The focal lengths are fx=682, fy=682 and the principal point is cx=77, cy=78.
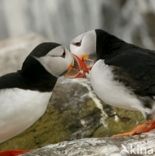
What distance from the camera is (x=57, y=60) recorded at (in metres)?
4.48

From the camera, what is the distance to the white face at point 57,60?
4477mm

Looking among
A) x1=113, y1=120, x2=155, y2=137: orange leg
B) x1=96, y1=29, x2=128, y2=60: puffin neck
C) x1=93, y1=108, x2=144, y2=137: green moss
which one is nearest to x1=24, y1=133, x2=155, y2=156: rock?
x1=113, y1=120, x2=155, y2=137: orange leg

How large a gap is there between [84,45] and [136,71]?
48 centimetres

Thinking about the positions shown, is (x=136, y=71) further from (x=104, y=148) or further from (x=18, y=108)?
(x=18, y=108)

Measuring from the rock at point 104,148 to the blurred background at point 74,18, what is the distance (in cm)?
758

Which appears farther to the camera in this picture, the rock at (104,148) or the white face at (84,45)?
the white face at (84,45)

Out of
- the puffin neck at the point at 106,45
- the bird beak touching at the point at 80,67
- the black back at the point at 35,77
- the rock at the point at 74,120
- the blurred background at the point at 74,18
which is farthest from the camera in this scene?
the blurred background at the point at 74,18

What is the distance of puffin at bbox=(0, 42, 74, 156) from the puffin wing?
1.06ft

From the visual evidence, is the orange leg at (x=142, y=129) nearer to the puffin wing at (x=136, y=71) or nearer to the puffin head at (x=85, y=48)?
the puffin wing at (x=136, y=71)

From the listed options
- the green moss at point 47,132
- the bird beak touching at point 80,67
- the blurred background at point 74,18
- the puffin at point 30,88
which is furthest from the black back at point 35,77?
the blurred background at point 74,18

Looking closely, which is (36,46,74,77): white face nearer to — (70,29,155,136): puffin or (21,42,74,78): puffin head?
(21,42,74,78): puffin head

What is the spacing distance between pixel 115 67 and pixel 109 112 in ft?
3.92

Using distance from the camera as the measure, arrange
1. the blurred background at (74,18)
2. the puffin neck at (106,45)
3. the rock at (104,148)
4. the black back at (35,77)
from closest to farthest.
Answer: the rock at (104,148), the black back at (35,77), the puffin neck at (106,45), the blurred background at (74,18)

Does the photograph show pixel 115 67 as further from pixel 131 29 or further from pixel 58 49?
pixel 131 29
